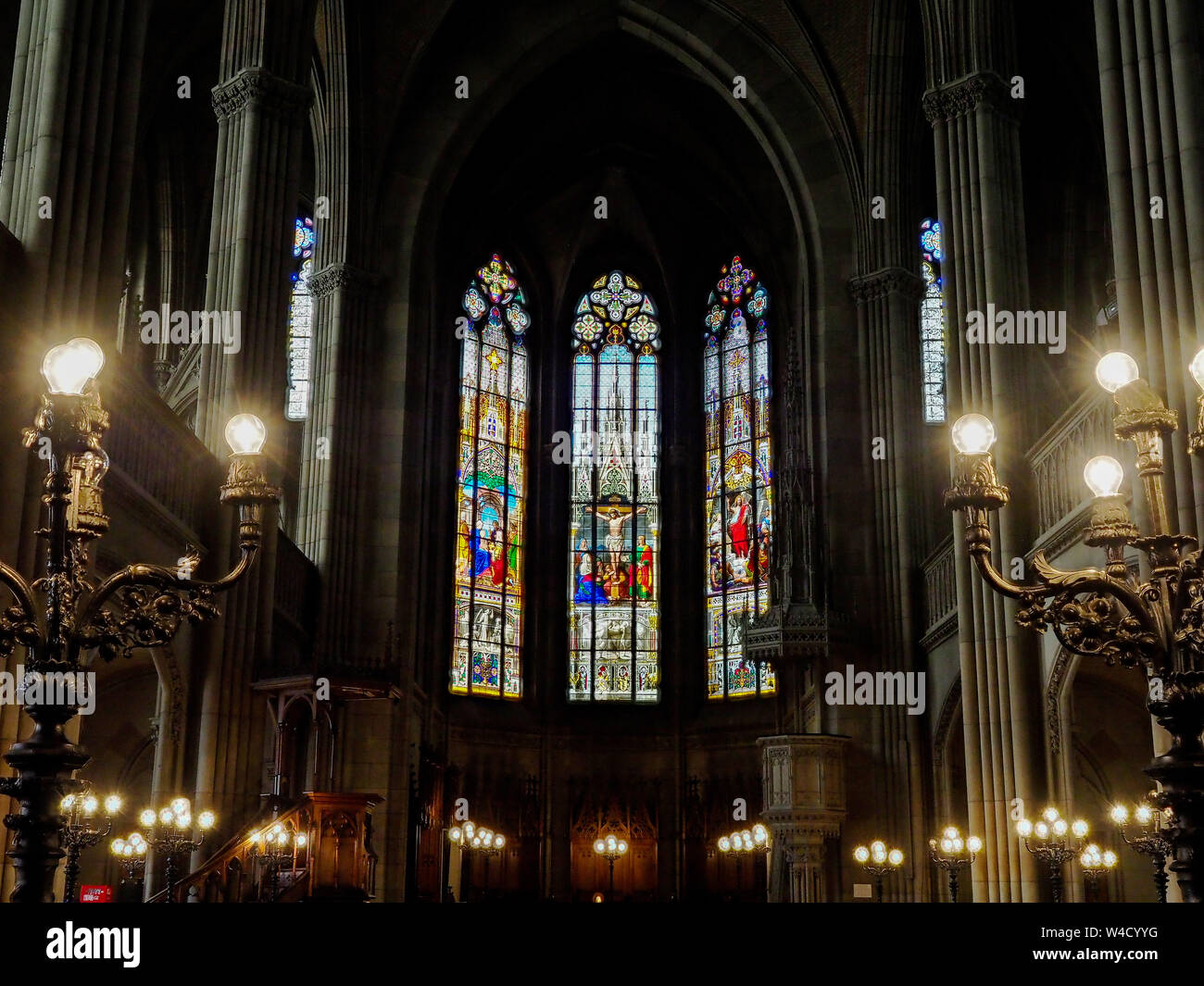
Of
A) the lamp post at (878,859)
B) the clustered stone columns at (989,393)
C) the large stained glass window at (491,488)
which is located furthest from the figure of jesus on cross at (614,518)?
Result: the clustered stone columns at (989,393)

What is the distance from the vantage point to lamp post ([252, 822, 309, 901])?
14302mm

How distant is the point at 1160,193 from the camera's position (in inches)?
425

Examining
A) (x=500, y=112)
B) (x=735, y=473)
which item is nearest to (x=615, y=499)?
(x=735, y=473)

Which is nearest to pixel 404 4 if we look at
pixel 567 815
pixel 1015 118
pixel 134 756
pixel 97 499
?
pixel 1015 118

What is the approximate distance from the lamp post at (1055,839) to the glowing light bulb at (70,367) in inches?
415

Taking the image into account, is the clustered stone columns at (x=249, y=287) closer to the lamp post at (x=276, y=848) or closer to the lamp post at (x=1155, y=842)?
the lamp post at (x=276, y=848)

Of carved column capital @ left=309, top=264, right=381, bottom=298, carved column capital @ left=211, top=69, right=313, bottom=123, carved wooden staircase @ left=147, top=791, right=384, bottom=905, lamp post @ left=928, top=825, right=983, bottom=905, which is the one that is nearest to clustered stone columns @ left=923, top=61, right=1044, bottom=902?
lamp post @ left=928, top=825, right=983, bottom=905

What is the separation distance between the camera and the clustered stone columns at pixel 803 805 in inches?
825

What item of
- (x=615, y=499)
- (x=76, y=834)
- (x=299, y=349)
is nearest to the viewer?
(x=76, y=834)

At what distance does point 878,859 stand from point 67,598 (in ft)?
50.2

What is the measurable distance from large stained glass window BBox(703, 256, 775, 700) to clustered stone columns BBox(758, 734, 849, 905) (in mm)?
8330

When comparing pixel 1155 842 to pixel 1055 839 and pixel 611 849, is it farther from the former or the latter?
pixel 611 849
